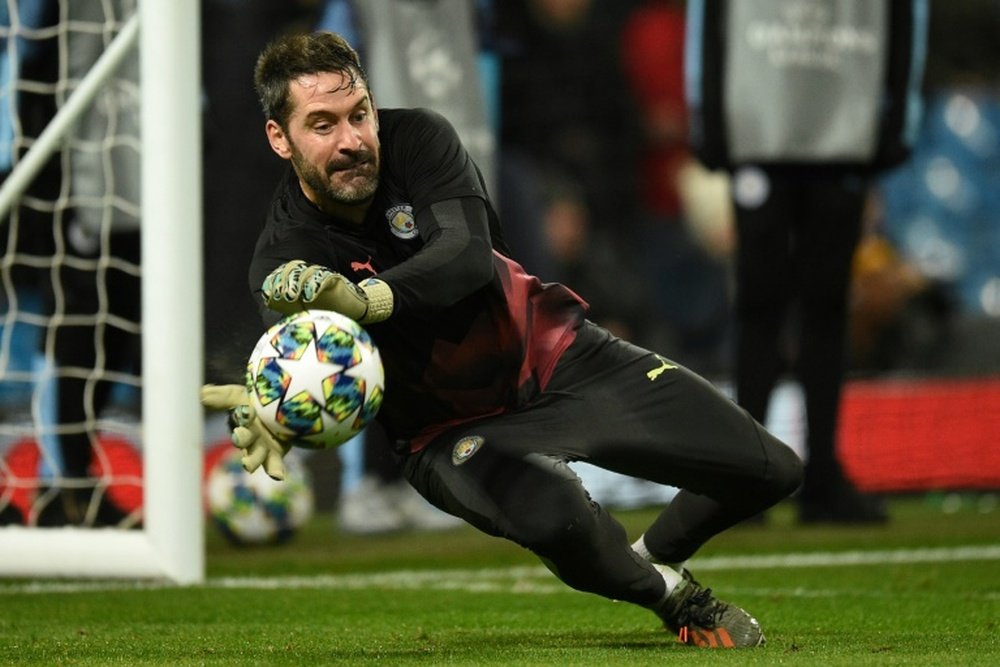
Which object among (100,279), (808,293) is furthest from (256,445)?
(808,293)

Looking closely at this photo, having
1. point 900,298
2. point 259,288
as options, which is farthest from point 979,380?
point 259,288

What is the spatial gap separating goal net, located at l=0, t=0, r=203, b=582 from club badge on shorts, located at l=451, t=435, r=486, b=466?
6.85 ft

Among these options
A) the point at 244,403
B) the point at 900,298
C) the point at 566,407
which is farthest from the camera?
the point at 900,298

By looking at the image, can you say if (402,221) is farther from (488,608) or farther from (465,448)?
(488,608)

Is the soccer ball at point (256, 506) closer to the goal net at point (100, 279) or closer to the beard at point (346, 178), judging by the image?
the goal net at point (100, 279)

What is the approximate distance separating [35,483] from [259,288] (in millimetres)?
3115

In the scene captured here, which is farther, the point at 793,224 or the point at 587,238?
the point at 587,238

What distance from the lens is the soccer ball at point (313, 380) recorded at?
13.9 feet

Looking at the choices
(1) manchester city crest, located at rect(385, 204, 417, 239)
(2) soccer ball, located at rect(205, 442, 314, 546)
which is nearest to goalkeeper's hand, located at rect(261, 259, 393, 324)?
(1) manchester city crest, located at rect(385, 204, 417, 239)

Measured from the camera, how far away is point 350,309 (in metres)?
4.37

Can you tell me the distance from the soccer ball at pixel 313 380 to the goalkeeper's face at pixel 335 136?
19.7 inches

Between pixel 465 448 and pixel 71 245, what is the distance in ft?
10.9

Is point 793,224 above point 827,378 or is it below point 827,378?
above

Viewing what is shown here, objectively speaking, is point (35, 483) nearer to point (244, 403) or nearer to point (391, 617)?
point (391, 617)
